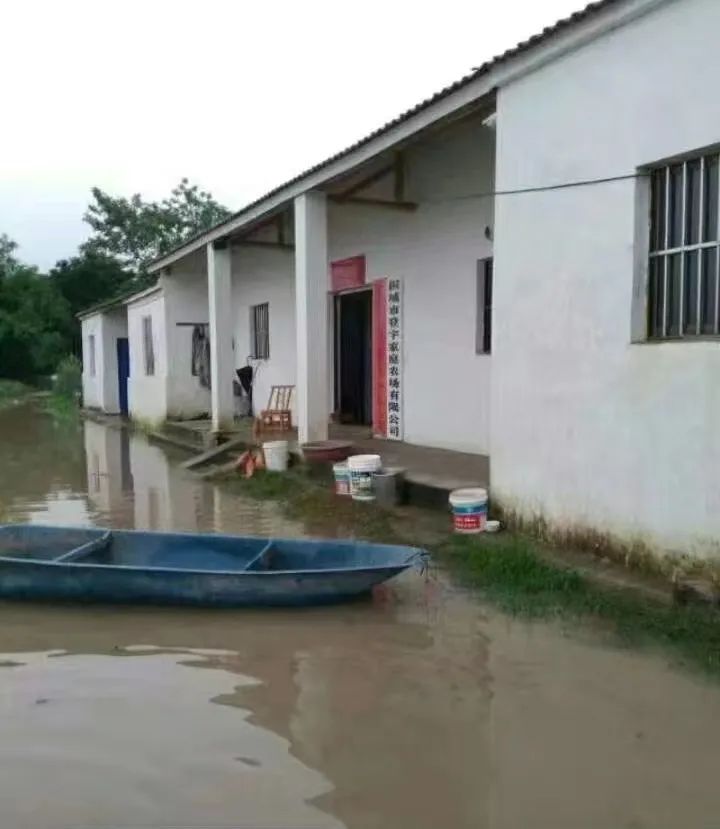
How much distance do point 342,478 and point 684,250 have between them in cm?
455

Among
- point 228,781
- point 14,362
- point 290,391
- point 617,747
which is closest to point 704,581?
point 617,747

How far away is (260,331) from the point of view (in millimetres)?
17031

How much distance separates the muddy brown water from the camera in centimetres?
309

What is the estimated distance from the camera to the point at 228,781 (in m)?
3.28

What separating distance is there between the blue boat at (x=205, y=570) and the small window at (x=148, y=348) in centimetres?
1383

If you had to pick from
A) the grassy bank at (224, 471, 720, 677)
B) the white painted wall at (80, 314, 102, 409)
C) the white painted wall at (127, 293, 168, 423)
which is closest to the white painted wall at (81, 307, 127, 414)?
the white painted wall at (80, 314, 102, 409)

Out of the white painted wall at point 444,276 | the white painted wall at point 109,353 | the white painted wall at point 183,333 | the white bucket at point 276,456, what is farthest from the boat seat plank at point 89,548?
the white painted wall at point 109,353

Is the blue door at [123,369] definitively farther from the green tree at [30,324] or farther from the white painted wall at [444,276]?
the green tree at [30,324]

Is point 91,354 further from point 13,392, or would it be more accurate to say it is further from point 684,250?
point 684,250

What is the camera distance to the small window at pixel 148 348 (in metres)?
19.8

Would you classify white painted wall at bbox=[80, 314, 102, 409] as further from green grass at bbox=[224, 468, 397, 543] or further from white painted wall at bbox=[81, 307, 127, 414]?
green grass at bbox=[224, 468, 397, 543]

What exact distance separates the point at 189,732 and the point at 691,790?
2.10 m

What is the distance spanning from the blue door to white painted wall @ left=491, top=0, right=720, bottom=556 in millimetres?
19506

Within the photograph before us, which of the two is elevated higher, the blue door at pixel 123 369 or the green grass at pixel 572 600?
the blue door at pixel 123 369
